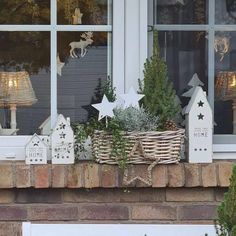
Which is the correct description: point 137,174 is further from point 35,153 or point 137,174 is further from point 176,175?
point 35,153

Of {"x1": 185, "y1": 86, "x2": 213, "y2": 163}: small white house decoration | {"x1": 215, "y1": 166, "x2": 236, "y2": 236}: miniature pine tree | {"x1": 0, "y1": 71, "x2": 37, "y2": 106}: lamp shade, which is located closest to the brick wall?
{"x1": 185, "y1": 86, "x2": 213, "y2": 163}: small white house decoration

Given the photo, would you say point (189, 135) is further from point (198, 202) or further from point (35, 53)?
point (35, 53)

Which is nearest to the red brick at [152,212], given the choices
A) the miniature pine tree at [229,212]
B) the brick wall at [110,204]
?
the brick wall at [110,204]

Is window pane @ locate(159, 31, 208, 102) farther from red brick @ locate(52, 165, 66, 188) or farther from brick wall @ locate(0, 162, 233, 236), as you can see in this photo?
red brick @ locate(52, 165, 66, 188)

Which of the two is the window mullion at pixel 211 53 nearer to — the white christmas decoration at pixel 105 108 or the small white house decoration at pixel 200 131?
the small white house decoration at pixel 200 131

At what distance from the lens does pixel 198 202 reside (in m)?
3.87

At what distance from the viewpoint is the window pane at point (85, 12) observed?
3.97 m

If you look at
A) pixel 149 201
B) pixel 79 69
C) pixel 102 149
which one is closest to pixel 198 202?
pixel 149 201

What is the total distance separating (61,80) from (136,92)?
1.30ft

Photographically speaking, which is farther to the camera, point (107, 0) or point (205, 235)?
point (107, 0)

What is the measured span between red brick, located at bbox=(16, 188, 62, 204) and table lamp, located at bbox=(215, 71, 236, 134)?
3.16 ft

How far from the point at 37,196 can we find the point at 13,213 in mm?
147

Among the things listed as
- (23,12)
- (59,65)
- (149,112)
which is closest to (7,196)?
(59,65)

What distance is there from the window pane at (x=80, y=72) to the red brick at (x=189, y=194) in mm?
572
